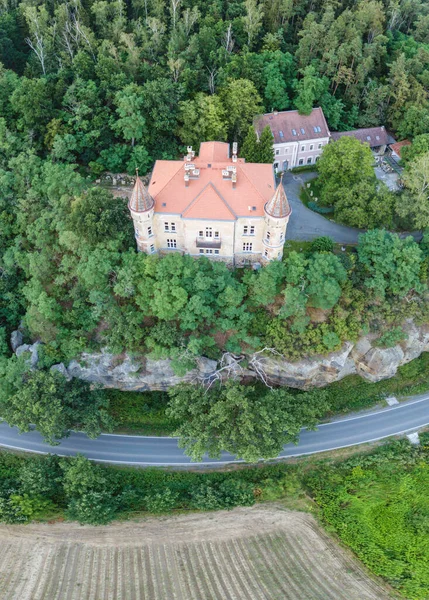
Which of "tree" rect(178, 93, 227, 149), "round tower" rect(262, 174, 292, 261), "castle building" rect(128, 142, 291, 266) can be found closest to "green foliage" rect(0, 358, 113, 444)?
"castle building" rect(128, 142, 291, 266)

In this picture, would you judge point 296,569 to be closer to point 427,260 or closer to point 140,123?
point 427,260

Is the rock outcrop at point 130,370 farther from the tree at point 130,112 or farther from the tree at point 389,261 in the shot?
the tree at point 130,112

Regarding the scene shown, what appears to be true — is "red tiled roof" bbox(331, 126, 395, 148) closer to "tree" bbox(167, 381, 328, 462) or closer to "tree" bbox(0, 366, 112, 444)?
"tree" bbox(167, 381, 328, 462)

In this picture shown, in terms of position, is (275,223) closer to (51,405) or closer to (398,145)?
(51,405)

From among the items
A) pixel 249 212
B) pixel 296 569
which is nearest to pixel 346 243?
pixel 249 212

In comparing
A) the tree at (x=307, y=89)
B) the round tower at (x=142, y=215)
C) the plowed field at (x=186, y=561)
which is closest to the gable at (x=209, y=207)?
the round tower at (x=142, y=215)
